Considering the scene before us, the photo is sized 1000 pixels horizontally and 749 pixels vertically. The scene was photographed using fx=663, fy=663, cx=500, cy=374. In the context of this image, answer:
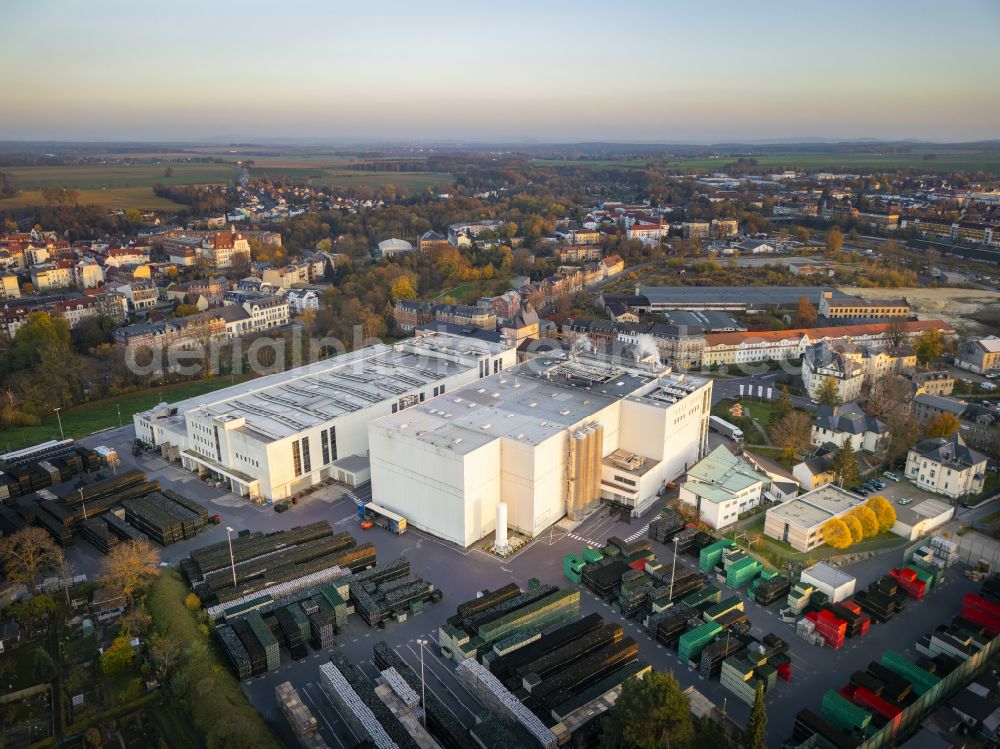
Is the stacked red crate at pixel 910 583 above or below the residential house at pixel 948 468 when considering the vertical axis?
below

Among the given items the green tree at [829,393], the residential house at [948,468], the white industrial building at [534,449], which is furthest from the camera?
the green tree at [829,393]

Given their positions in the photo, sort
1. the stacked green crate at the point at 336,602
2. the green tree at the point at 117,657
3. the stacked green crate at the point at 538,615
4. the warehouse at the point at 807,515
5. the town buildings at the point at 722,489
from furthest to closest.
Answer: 1. the town buildings at the point at 722,489
2. the warehouse at the point at 807,515
3. the stacked green crate at the point at 336,602
4. the stacked green crate at the point at 538,615
5. the green tree at the point at 117,657

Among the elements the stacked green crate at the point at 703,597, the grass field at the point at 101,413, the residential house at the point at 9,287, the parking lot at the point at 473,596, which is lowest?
the parking lot at the point at 473,596

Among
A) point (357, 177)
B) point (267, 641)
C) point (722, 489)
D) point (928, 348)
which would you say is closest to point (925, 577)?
point (722, 489)

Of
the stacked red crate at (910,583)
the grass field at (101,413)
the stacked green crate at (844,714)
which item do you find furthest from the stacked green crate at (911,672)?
the grass field at (101,413)

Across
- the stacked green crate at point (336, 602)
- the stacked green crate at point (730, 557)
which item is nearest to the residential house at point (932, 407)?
the stacked green crate at point (730, 557)

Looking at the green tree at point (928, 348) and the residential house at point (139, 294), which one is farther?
the residential house at point (139, 294)

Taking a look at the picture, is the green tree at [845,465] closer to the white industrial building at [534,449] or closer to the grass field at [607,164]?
the white industrial building at [534,449]
